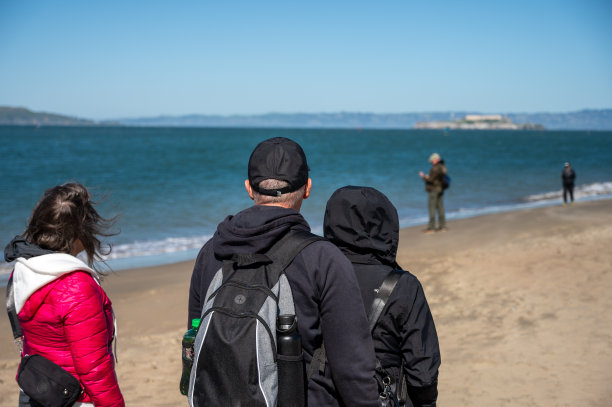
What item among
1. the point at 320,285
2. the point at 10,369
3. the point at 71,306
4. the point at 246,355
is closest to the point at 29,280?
the point at 71,306

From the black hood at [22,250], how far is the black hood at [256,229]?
2.90ft

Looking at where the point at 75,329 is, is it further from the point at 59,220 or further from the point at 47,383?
the point at 59,220

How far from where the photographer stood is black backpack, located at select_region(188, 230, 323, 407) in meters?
Answer: 1.77

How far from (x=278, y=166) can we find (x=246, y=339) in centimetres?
66

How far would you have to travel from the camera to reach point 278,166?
82.4 inches

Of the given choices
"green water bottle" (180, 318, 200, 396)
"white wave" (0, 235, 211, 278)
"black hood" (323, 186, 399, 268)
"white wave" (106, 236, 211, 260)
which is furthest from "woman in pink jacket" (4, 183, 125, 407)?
"white wave" (106, 236, 211, 260)

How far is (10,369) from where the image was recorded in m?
5.86

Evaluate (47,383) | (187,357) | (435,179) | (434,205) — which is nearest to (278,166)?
(187,357)

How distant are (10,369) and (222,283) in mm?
5049

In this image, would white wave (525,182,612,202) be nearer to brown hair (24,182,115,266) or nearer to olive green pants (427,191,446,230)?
olive green pants (427,191,446,230)

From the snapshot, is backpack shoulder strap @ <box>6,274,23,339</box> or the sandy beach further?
the sandy beach

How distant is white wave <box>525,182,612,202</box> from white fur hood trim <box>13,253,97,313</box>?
2395 centimetres

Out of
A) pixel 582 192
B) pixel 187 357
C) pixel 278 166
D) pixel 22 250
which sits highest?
pixel 278 166

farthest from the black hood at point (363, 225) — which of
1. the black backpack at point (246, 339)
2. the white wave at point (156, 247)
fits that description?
the white wave at point (156, 247)
